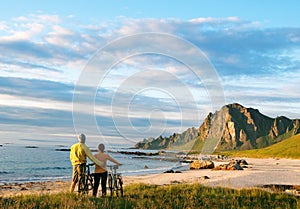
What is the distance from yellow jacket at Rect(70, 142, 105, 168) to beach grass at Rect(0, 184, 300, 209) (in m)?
1.28

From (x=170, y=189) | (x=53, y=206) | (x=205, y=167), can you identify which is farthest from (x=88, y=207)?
(x=205, y=167)

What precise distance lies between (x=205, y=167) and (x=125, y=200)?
150 ft

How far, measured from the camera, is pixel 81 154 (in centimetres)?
1429

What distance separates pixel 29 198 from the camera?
13906 mm

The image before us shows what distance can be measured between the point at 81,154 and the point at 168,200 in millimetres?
3684

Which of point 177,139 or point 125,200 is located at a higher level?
point 177,139

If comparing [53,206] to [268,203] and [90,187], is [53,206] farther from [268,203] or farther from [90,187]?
[268,203]

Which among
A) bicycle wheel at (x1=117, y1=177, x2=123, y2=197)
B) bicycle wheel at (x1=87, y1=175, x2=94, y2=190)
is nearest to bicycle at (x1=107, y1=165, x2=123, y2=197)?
bicycle wheel at (x1=117, y1=177, x2=123, y2=197)

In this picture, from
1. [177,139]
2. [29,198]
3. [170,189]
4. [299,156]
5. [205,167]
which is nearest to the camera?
[29,198]

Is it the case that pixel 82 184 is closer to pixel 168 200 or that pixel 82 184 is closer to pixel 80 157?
pixel 80 157

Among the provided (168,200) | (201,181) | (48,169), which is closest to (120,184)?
(168,200)

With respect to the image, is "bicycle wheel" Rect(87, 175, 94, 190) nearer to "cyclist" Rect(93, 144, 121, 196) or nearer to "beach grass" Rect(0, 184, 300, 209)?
"cyclist" Rect(93, 144, 121, 196)

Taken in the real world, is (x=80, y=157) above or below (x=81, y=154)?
below

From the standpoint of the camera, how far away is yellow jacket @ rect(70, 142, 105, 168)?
14.0m
